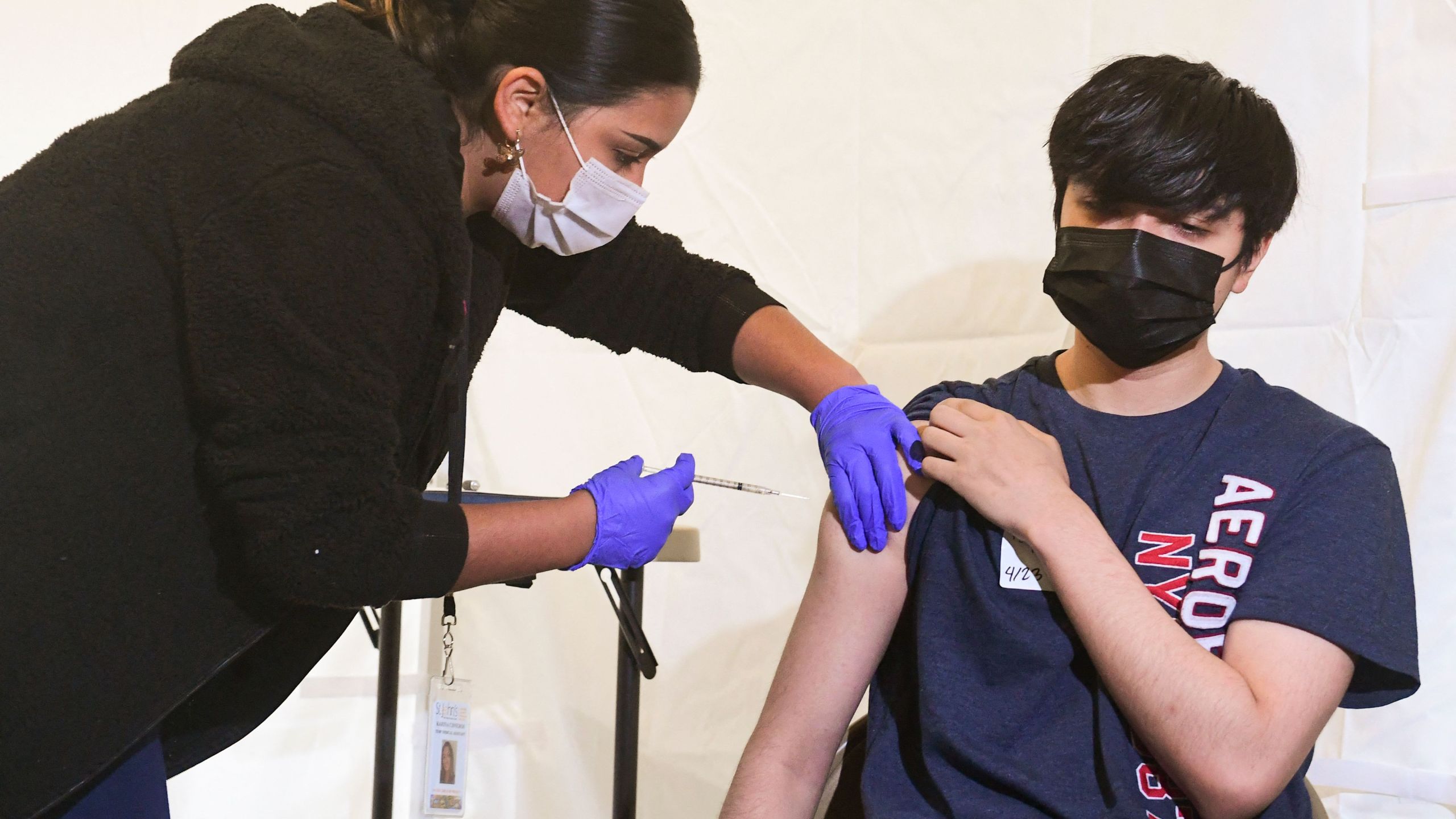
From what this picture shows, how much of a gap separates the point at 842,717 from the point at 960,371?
1.19 metres

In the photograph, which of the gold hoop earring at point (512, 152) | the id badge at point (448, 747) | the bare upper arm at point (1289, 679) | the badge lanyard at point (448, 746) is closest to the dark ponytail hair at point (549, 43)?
the gold hoop earring at point (512, 152)

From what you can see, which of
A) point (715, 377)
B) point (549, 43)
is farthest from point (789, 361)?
point (715, 377)

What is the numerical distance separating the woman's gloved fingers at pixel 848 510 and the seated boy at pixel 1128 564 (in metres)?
0.02

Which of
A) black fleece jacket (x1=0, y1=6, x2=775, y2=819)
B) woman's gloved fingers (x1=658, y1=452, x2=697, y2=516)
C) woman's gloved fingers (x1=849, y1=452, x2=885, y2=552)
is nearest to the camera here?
black fleece jacket (x1=0, y1=6, x2=775, y2=819)

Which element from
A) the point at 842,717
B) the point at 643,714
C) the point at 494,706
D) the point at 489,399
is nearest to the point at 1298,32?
the point at 842,717

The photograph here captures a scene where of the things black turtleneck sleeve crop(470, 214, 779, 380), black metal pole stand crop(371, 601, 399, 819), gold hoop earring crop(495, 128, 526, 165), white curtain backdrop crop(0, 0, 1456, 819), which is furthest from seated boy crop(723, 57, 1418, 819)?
black metal pole stand crop(371, 601, 399, 819)

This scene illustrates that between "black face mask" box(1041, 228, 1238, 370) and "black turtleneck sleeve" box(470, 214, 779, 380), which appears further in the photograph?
"black turtleneck sleeve" box(470, 214, 779, 380)

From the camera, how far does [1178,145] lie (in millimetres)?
1235

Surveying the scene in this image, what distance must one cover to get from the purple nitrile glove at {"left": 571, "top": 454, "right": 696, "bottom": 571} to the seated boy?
7.9 inches

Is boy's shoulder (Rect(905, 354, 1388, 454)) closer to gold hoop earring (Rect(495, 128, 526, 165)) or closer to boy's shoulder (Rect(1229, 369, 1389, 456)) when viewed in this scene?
boy's shoulder (Rect(1229, 369, 1389, 456))

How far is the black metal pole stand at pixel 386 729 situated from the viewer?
2.06 m

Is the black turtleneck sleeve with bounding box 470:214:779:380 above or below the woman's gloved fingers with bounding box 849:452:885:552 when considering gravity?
above

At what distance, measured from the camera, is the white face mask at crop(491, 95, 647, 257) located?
1279 mm

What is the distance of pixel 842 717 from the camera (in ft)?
4.17
